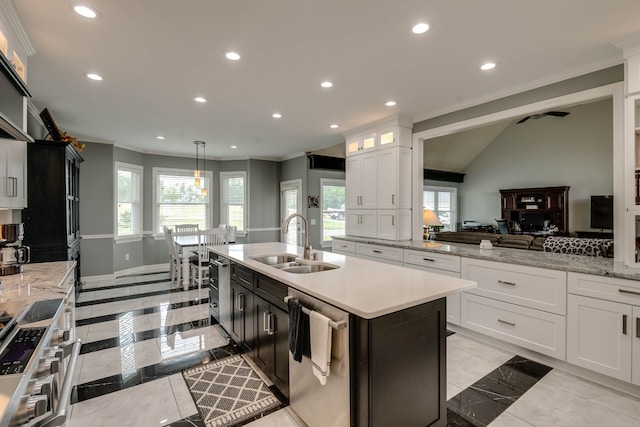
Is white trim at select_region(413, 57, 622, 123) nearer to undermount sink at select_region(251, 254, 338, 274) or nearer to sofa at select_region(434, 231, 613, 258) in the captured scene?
sofa at select_region(434, 231, 613, 258)

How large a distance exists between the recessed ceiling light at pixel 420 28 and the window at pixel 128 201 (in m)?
6.01

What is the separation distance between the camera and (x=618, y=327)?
7.19 feet

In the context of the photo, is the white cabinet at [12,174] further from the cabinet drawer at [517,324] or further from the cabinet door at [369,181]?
the cabinet drawer at [517,324]

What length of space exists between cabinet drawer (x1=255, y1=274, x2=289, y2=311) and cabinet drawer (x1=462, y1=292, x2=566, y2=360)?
216 cm

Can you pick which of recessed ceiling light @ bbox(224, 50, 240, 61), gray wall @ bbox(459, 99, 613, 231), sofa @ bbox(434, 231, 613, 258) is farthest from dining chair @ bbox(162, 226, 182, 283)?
gray wall @ bbox(459, 99, 613, 231)

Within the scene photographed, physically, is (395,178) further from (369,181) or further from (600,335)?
(600,335)

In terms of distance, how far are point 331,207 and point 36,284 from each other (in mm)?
5805

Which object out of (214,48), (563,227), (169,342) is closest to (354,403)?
(169,342)

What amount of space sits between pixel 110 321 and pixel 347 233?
3.50 meters

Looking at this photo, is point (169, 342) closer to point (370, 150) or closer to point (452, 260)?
point (452, 260)

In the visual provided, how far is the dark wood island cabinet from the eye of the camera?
3.38 meters

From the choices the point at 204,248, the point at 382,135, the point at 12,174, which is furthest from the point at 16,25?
the point at 382,135

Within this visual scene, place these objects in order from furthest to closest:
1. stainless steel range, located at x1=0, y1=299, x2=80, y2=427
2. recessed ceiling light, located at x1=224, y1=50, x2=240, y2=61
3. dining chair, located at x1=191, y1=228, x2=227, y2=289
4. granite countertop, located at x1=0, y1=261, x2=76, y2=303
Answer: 1. dining chair, located at x1=191, y1=228, x2=227, y2=289
2. recessed ceiling light, located at x1=224, y1=50, x2=240, y2=61
3. granite countertop, located at x1=0, y1=261, x2=76, y2=303
4. stainless steel range, located at x1=0, y1=299, x2=80, y2=427

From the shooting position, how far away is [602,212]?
6562mm
